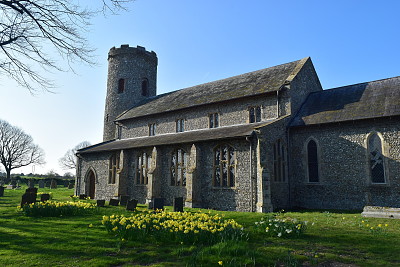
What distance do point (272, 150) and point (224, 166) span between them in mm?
2846

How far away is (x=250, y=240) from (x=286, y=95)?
11.7 metres

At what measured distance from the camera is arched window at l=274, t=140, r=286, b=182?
15.4 meters

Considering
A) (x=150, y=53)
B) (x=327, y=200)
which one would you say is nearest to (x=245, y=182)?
(x=327, y=200)

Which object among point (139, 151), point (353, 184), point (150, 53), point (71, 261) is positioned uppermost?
point (150, 53)

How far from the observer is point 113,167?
21625 millimetres

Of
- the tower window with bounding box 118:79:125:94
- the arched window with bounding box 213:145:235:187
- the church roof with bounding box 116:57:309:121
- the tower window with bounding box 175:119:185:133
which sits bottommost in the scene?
the arched window with bounding box 213:145:235:187

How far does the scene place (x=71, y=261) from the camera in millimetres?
5426

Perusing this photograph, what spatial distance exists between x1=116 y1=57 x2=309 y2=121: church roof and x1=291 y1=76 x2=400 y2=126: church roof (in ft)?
7.97

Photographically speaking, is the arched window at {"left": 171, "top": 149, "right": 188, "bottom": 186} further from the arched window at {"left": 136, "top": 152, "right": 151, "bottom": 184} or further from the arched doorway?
the arched doorway

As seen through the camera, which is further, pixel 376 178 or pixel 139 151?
pixel 139 151

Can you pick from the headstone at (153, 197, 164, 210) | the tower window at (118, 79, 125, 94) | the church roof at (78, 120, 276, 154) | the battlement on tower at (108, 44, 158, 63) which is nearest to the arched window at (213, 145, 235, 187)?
the church roof at (78, 120, 276, 154)

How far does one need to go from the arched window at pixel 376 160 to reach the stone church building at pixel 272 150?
44 millimetres

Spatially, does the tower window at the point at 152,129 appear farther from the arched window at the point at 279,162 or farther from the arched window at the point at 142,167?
the arched window at the point at 279,162

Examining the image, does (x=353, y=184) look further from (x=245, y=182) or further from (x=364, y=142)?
(x=245, y=182)
